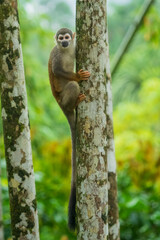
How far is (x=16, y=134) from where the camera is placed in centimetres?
213

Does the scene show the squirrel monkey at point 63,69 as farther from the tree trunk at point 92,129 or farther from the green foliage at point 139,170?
the green foliage at point 139,170

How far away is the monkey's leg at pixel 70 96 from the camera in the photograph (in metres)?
2.81

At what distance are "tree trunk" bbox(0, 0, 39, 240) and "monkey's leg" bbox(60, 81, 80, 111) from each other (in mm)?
662

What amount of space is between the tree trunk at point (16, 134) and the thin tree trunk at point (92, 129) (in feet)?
1.00

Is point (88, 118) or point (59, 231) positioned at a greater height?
point (88, 118)

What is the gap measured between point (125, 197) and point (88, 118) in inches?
84.2

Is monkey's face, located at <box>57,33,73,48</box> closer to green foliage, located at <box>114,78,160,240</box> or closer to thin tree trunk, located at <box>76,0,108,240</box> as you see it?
thin tree trunk, located at <box>76,0,108,240</box>

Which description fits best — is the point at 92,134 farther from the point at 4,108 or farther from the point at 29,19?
the point at 29,19

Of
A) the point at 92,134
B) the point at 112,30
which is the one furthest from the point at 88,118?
the point at 112,30

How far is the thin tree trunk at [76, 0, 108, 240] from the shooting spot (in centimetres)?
208

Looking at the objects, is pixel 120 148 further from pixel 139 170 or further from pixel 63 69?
pixel 63 69

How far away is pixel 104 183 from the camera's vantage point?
2.12m

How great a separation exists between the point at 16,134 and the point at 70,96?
86 cm

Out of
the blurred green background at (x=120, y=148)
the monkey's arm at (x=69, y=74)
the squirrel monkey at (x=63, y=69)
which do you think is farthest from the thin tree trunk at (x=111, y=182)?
the blurred green background at (x=120, y=148)
